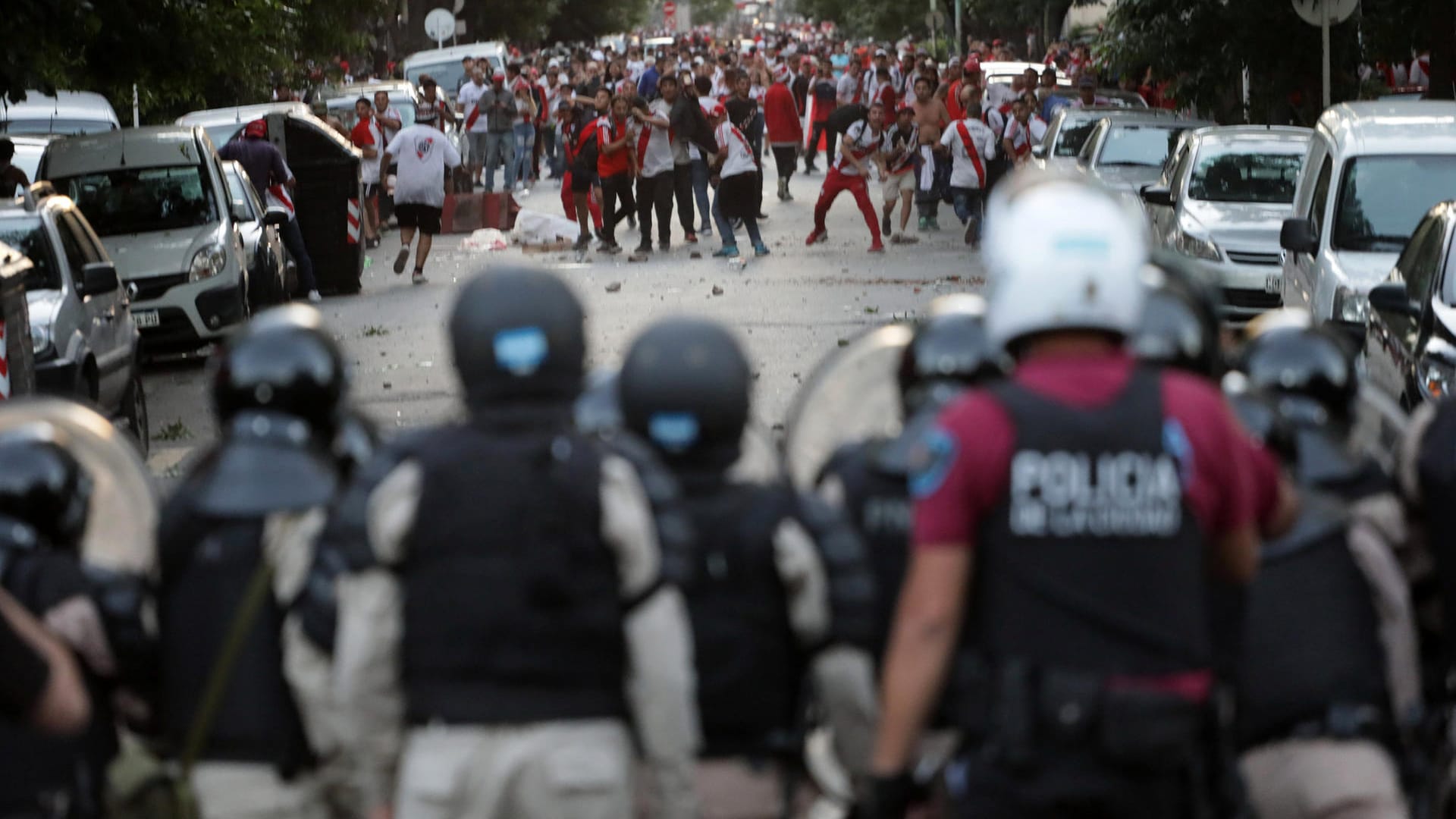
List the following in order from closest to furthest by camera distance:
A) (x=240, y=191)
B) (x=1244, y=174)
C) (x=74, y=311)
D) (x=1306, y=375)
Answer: (x=1306, y=375) → (x=74, y=311) → (x=1244, y=174) → (x=240, y=191)

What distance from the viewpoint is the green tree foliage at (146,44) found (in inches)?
533

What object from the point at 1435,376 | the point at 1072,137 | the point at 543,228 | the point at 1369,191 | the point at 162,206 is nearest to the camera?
the point at 1435,376

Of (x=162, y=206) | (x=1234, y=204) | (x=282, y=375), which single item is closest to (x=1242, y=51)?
(x=1234, y=204)

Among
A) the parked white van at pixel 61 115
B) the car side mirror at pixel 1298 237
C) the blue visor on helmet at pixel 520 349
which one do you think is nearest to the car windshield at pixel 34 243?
the car side mirror at pixel 1298 237

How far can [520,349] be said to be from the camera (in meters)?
3.33

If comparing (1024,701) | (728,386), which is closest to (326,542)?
(728,386)

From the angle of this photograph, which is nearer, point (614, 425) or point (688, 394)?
point (688, 394)

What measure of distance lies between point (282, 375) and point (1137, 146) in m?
17.6

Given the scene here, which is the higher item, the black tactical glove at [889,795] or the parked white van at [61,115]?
the parked white van at [61,115]

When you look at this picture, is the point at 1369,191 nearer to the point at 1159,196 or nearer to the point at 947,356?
the point at 1159,196

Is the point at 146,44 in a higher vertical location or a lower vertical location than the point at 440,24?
lower

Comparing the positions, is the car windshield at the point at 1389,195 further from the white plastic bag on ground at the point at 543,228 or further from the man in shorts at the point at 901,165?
the white plastic bag on ground at the point at 543,228

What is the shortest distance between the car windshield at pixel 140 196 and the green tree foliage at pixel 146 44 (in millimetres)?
834

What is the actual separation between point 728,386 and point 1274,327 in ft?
3.94
